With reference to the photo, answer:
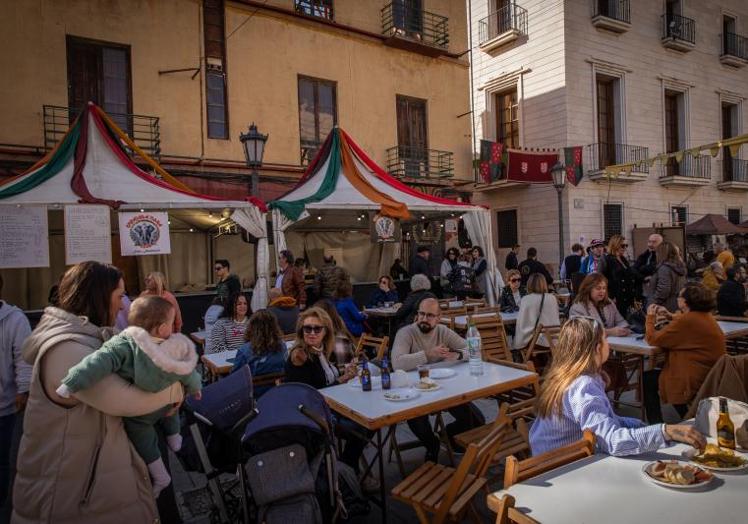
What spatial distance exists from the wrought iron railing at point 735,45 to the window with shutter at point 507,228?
11.9 metres

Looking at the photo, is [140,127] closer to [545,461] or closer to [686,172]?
[545,461]

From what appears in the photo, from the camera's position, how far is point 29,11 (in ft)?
32.9

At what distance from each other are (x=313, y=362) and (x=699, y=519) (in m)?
2.60

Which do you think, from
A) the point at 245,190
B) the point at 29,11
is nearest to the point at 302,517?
the point at 245,190

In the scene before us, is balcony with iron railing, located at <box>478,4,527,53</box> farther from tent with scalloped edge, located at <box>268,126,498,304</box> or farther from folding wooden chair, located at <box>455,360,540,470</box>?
folding wooden chair, located at <box>455,360,540,470</box>

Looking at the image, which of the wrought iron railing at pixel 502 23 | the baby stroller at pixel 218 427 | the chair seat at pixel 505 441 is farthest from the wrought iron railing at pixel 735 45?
the baby stroller at pixel 218 427

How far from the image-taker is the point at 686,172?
18.9 metres

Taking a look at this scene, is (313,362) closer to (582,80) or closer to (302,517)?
(302,517)

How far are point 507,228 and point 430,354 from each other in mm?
14538

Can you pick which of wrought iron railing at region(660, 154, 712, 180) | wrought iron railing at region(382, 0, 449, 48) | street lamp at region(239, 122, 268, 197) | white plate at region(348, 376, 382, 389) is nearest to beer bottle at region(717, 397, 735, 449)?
white plate at region(348, 376, 382, 389)

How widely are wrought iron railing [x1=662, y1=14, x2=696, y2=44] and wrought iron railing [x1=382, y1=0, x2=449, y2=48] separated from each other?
8999 millimetres

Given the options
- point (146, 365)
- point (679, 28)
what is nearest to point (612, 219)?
point (679, 28)

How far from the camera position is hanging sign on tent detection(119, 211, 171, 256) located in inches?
290

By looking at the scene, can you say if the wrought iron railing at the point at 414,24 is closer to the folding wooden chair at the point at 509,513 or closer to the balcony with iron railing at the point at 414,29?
the balcony with iron railing at the point at 414,29
